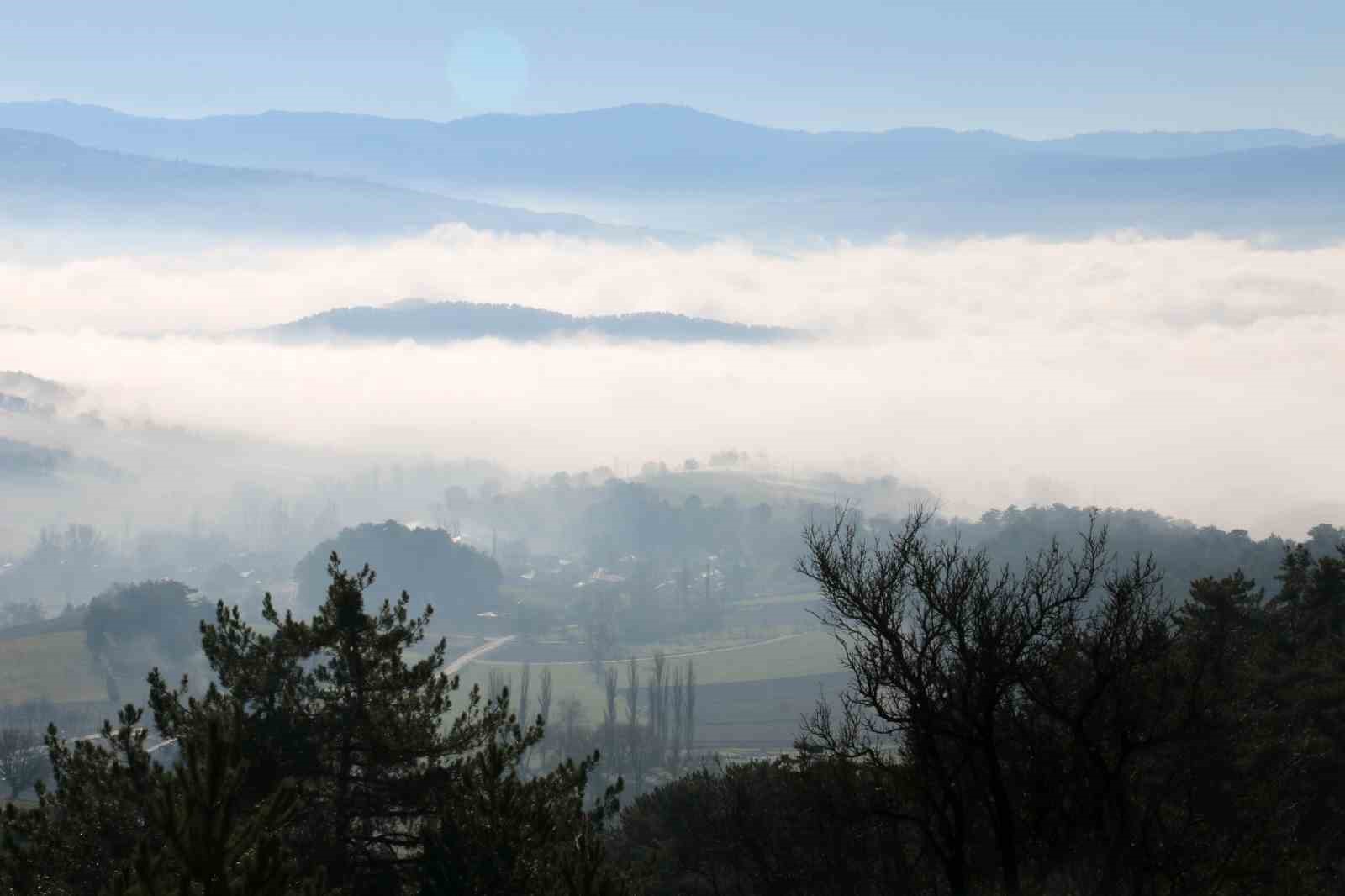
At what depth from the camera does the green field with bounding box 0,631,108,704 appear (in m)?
177

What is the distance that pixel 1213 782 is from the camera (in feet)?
99.5

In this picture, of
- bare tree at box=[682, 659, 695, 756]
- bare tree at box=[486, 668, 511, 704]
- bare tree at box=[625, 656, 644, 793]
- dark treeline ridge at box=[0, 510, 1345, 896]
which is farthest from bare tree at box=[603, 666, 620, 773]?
dark treeline ridge at box=[0, 510, 1345, 896]

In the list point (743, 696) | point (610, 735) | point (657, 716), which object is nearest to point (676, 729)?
point (657, 716)

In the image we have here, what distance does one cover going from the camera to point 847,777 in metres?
22.3

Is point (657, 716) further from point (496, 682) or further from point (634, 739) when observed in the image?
point (496, 682)

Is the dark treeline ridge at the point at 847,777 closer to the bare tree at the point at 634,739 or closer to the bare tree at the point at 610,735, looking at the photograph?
the bare tree at the point at 634,739

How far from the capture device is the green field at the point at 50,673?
17725 cm

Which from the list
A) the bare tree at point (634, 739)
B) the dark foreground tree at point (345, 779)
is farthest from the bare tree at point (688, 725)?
the dark foreground tree at point (345, 779)

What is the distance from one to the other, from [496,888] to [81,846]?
7985 millimetres

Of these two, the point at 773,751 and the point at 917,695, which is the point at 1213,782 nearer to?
the point at 917,695

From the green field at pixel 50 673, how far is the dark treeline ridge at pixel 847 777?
160m

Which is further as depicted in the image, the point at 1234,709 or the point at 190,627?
the point at 190,627

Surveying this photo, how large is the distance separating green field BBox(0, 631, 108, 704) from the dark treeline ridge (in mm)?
160295

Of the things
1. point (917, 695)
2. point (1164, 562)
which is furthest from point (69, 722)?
point (917, 695)
